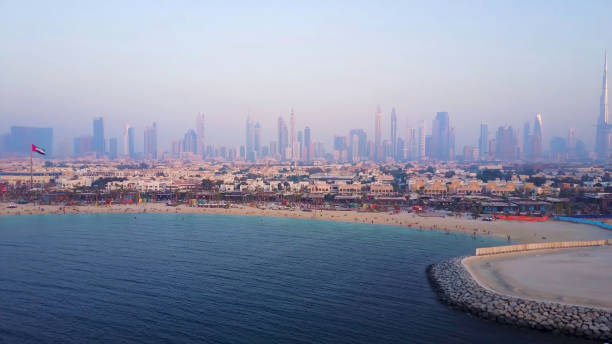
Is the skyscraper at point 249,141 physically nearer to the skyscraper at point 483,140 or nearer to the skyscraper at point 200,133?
the skyscraper at point 200,133

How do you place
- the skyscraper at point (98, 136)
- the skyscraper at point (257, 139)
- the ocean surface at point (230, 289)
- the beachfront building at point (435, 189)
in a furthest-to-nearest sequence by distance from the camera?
1. the skyscraper at point (257, 139)
2. the skyscraper at point (98, 136)
3. the beachfront building at point (435, 189)
4. the ocean surface at point (230, 289)

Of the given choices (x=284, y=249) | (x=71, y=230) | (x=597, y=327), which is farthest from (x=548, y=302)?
(x=71, y=230)

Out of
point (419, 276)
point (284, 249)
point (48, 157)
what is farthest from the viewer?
point (48, 157)

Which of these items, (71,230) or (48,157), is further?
(48,157)

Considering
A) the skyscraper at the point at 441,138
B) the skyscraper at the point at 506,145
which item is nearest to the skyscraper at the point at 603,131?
the skyscraper at the point at 506,145

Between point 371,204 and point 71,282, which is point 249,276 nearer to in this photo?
point 71,282

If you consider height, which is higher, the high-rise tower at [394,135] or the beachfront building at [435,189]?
the high-rise tower at [394,135]
